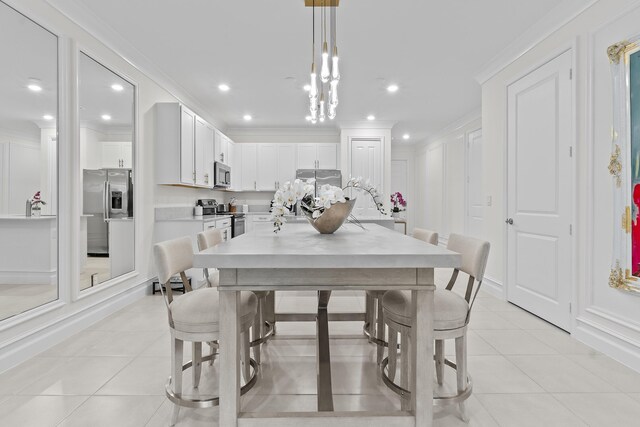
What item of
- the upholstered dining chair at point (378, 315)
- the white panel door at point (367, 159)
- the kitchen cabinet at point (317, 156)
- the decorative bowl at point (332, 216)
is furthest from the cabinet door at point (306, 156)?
the decorative bowl at point (332, 216)

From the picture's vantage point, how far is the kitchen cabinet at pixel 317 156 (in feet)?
22.6

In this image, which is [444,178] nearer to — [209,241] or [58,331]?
[209,241]

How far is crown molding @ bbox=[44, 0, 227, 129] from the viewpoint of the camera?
2703 mm

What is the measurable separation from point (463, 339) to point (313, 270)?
2.75 ft

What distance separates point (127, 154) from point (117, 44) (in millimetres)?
1058

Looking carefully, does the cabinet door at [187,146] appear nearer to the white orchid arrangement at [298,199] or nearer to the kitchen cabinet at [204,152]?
the kitchen cabinet at [204,152]

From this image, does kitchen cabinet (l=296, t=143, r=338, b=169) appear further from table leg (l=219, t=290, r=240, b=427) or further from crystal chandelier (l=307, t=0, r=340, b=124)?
table leg (l=219, t=290, r=240, b=427)

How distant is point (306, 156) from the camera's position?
691cm

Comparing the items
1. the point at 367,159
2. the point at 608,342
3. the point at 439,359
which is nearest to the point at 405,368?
the point at 439,359

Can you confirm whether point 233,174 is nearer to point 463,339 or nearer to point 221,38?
point 221,38

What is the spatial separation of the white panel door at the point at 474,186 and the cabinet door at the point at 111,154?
556 cm

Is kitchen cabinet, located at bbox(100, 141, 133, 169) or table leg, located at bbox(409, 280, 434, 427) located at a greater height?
kitchen cabinet, located at bbox(100, 141, 133, 169)

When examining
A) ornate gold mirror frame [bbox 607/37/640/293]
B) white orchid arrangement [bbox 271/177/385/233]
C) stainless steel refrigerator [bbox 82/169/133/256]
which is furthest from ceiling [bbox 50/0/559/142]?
white orchid arrangement [bbox 271/177/385/233]

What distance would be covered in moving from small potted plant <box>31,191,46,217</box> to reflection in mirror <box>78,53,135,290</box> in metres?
0.41
